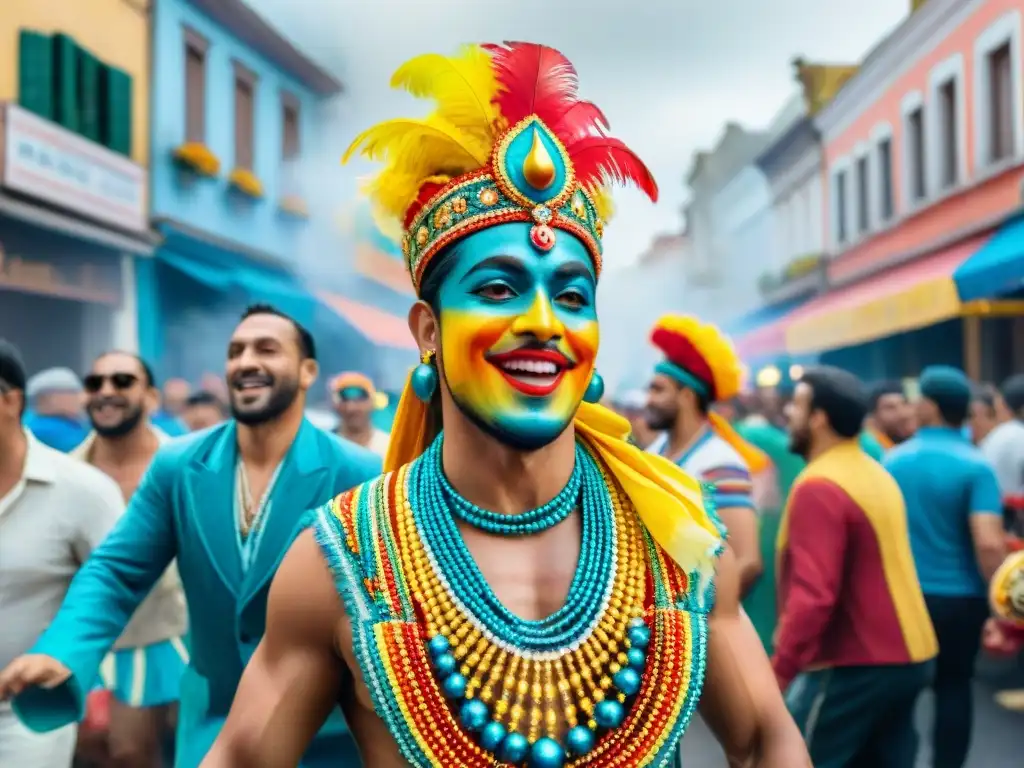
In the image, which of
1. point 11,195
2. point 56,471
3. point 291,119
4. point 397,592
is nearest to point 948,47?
point 291,119

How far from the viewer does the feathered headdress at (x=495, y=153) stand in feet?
6.77

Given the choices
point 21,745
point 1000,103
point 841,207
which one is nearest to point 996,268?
point 1000,103

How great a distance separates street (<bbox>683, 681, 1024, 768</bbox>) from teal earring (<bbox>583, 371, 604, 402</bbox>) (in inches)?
147

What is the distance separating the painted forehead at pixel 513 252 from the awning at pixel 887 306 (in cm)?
1246

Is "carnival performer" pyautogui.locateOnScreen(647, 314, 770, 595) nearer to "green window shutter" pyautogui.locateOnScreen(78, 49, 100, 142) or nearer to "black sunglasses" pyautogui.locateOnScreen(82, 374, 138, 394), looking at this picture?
"black sunglasses" pyautogui.locateOnScreen(82, 374, 138, 394)

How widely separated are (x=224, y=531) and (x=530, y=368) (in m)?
1.64

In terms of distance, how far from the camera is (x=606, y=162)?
2.19 m

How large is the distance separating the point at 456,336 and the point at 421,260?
19 centimetres

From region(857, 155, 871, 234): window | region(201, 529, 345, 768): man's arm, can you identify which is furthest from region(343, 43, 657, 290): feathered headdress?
region(857, 155, 871, 234): window

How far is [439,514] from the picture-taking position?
2.11 meters

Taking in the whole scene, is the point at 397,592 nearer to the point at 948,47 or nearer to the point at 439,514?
the point at 439,514

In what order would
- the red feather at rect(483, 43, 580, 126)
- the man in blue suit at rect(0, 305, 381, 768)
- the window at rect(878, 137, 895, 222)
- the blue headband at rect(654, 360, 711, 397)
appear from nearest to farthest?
the red feather at rect(483, 43, 580, 126) → the man in blue suit at rect(0, 305, 381, 768) → the blue headband at rect(654, 360, 711, 397) → the window at rect(878, 137, 895, 222)

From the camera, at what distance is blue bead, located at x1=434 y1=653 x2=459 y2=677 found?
1970 millimetres

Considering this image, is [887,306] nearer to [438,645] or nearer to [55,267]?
[55,267]
